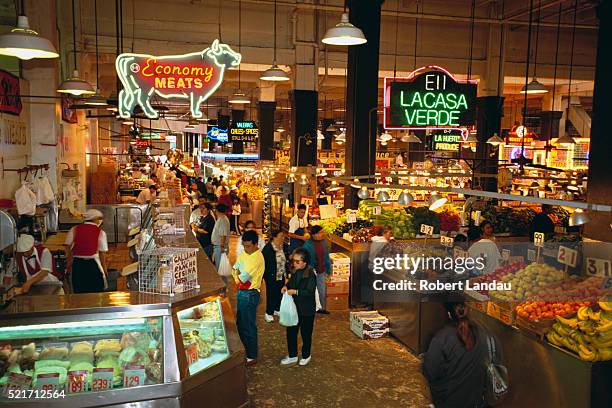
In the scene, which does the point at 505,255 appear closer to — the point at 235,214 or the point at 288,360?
the point at 288,360

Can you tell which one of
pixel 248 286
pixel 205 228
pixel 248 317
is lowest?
pixel 248 317

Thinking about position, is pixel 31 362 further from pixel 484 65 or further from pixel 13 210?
pixel 484 65

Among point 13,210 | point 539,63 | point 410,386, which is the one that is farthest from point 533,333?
point 539,63

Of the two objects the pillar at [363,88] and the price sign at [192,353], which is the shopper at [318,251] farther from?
the price sign at [192,353]

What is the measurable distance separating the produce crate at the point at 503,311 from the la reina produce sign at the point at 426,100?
409 centimetres

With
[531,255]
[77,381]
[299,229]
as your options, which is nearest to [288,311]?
[77,381]

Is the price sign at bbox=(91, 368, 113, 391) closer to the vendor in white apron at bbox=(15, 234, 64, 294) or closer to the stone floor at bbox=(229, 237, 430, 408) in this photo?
the stone floor at bbox=(229, 237, 430, 408)

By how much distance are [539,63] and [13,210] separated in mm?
17003

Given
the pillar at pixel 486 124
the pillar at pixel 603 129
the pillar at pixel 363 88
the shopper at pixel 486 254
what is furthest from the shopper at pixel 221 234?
the pillar at pixel 486 124

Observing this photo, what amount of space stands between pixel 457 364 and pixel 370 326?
373 centimetres

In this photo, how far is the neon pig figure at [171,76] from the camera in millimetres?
7520

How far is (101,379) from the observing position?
4.23 m

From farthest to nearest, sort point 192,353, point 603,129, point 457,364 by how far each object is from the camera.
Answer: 1. point 603,129
2. point 192,353
3. point 457,364

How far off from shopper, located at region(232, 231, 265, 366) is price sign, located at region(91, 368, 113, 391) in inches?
108
